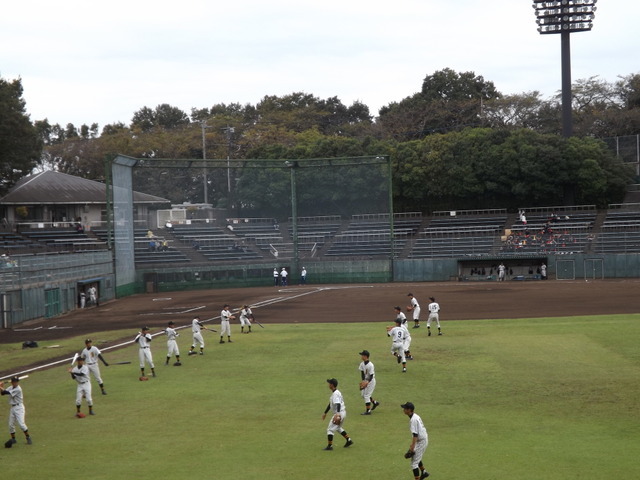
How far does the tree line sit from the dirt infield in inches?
545

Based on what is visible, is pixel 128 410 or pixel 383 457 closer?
pixel 383 457

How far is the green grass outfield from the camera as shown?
17.2m

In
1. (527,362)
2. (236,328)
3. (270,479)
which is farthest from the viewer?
(236,328)

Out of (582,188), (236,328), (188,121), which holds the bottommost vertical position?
(236,328)

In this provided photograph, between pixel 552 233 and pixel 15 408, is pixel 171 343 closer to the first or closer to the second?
pixel 15 408

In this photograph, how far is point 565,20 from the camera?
8562 centimetres

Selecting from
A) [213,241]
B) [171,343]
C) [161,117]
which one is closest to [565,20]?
[213,241]

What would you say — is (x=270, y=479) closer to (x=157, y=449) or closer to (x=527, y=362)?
(x=157, y=449)

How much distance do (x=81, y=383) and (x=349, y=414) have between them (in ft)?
27.3

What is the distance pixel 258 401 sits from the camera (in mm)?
23938

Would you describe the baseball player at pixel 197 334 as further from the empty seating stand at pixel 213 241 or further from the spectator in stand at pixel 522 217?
the spectator in stand at pixel 522 217

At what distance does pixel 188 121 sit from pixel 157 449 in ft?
455

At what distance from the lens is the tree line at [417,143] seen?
8050 cm

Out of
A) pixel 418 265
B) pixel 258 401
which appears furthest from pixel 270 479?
pixel 418 265
